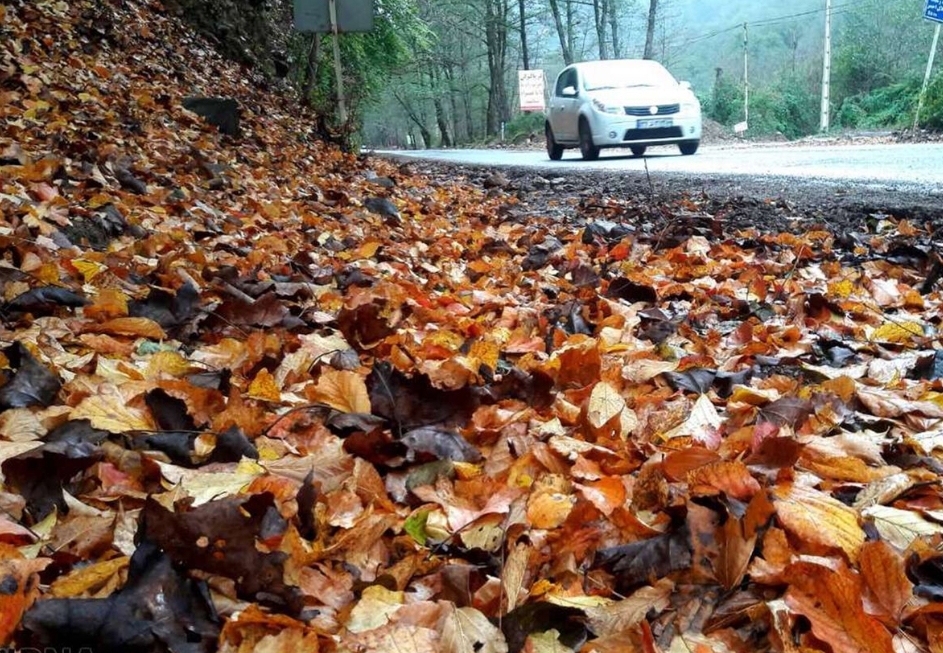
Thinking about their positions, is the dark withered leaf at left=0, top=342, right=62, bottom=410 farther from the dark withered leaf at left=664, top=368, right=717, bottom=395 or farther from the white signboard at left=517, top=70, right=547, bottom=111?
the white signboard at left=517, top=70, right=547, bottom=111

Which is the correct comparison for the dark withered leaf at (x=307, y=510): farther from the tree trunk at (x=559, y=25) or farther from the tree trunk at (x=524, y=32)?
the tree trunk at (x=524, y=32)

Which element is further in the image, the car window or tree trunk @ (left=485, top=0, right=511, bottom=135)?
tree trunk @ (left=485, top=0, right=511, bottom=135)

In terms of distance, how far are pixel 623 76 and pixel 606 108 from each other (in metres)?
0.99

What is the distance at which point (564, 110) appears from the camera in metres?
13.9

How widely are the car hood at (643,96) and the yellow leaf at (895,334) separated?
10.8m

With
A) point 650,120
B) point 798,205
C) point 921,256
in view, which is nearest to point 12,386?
point 921,256

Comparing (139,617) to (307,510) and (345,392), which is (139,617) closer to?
(307,510)

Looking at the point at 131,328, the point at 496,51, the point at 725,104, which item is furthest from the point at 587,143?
the point at 496,51

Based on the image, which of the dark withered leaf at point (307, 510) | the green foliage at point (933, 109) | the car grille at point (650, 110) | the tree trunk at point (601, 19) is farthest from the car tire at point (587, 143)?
the tree trunk at point (601, 19)

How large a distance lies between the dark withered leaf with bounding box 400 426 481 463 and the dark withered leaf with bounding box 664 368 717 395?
63 cm

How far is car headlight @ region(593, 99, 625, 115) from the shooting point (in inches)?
495

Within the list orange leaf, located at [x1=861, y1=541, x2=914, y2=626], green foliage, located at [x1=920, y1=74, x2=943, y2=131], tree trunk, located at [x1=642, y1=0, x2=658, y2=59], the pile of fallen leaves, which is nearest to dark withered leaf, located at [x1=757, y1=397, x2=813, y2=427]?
the pile of fallen leaves

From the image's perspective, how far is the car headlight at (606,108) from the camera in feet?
41.2

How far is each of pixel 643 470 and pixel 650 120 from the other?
39.1 ft
